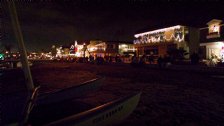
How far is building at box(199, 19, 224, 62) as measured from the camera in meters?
26.8

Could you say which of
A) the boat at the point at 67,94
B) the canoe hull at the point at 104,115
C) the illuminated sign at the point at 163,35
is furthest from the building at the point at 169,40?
the canoe hull at the point at 104,115

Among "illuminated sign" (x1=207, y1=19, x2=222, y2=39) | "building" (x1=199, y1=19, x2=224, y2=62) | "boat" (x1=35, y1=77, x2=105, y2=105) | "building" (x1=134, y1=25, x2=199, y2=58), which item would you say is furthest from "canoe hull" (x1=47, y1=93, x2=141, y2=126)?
"building" (x1=134, y1=25, x2=199, y2=58)

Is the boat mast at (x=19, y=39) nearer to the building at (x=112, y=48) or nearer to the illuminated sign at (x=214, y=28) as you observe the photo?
the illuminated sign at (x=214, y=28)

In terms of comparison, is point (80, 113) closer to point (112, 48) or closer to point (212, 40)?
point (212, 40)

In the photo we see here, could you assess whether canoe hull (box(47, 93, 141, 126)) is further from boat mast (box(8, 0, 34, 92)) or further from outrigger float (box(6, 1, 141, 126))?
boat mast (box(8, 0, 34, 92))

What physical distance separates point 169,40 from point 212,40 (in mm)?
Result: 8390

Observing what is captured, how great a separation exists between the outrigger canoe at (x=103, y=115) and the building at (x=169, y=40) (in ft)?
97.4

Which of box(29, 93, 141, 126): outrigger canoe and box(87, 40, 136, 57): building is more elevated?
box(87, 40, 136, 57): building

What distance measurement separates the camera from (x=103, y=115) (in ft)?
15.4

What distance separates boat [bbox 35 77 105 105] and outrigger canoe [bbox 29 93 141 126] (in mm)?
3003

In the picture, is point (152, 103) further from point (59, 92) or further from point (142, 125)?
point (59, 92)

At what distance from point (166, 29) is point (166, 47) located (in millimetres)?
3592

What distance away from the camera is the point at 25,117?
4461 mm

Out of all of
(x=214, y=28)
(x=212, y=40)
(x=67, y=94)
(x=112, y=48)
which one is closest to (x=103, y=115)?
(x=67, y=94)
